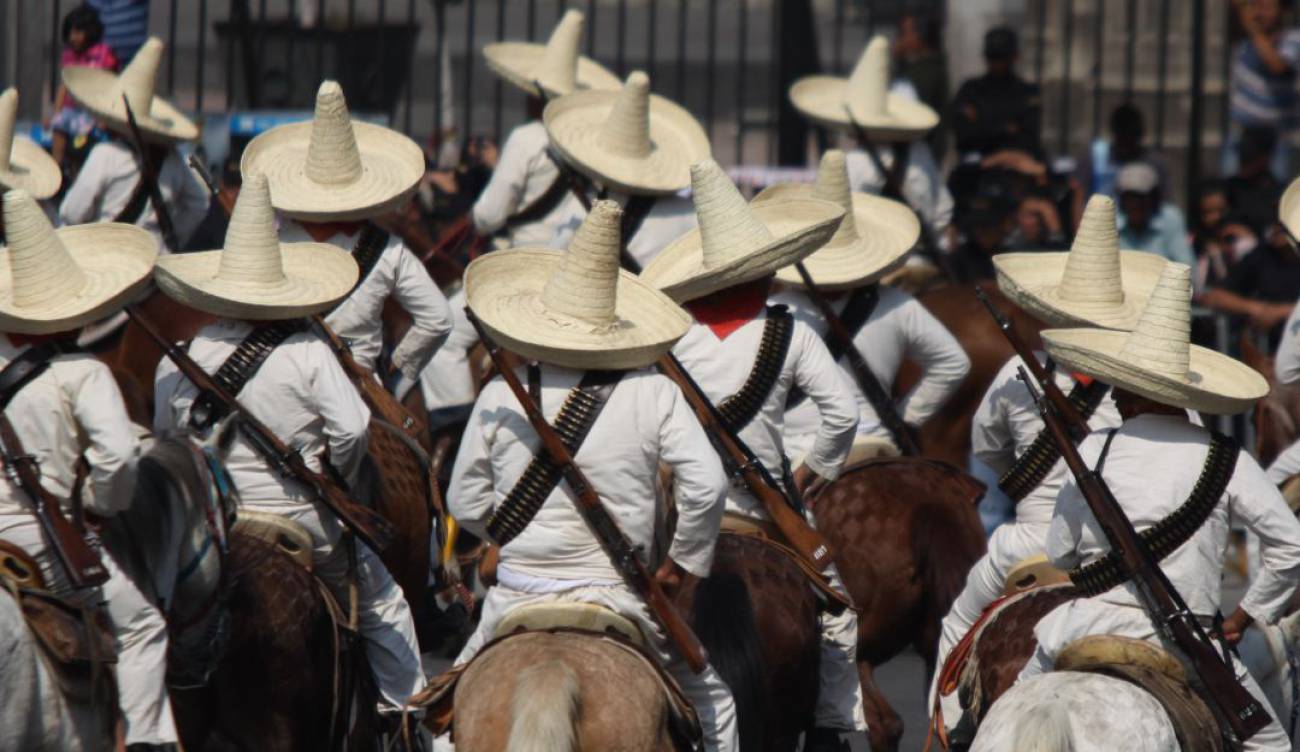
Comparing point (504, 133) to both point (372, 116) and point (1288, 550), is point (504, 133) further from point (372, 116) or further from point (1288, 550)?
point (1288, 550)

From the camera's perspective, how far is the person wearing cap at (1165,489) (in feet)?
24.7

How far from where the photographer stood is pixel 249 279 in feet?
28.9

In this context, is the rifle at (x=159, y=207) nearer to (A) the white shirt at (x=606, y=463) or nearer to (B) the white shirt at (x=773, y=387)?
(B) the white shirt at (x=773, y=387)

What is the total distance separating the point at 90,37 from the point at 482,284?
23.9 ft

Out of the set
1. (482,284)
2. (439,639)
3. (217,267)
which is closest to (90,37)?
(439,639)

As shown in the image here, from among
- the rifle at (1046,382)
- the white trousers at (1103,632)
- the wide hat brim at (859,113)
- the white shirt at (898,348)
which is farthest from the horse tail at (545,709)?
the wide hat brim at (859,113)

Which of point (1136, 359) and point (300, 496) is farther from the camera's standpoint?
point (300, 496)

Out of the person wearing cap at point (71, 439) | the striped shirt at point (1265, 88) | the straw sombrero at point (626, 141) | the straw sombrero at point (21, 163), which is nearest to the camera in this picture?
the person wearing cap at point (71, 439)

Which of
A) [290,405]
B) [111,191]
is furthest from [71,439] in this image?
[111,191]

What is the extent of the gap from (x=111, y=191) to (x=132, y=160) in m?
0.19

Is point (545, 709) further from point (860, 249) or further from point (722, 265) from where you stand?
point (860, 249)

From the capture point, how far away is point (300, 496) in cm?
884

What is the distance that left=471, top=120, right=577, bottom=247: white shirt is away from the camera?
43.3 feet

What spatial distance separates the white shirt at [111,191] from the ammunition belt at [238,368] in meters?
4.34
